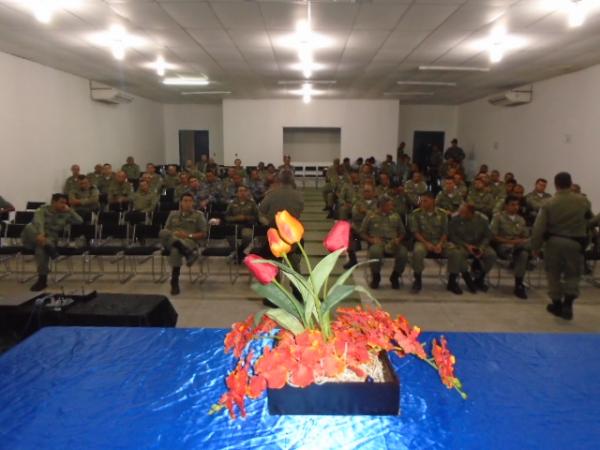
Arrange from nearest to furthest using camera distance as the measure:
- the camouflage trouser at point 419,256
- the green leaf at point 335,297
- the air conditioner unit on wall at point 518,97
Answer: the green leaf at point 335,297 < the camouflage trouser at point 419,256 < the air conditioner unit on wall at point 518,97

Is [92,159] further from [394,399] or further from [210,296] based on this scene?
[394,399]

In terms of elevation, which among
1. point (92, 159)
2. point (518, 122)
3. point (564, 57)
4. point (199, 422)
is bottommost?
point (199, 422)

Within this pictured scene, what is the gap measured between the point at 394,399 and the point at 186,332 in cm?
113

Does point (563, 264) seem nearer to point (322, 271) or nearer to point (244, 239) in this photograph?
point (244, 239)

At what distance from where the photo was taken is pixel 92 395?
1.68 m

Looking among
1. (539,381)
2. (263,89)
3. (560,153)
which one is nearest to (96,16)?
(539,381)

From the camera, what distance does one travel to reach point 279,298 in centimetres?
158

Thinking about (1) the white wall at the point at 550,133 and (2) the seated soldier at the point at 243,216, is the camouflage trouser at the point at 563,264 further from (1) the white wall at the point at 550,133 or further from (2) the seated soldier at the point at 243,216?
(1) the white wall at the point at 550,133

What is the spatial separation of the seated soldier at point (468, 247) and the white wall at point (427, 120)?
1096 centimetres

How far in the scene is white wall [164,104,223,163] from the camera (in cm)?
1647

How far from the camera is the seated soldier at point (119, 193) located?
27.9 feet

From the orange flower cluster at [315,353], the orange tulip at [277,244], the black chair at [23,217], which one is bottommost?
the black chair at [23,217]

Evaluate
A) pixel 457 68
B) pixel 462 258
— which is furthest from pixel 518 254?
pixel 457 68

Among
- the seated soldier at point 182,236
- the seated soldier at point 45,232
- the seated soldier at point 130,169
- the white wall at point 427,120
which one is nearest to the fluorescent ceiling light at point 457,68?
the seated soldier at point 182,236
